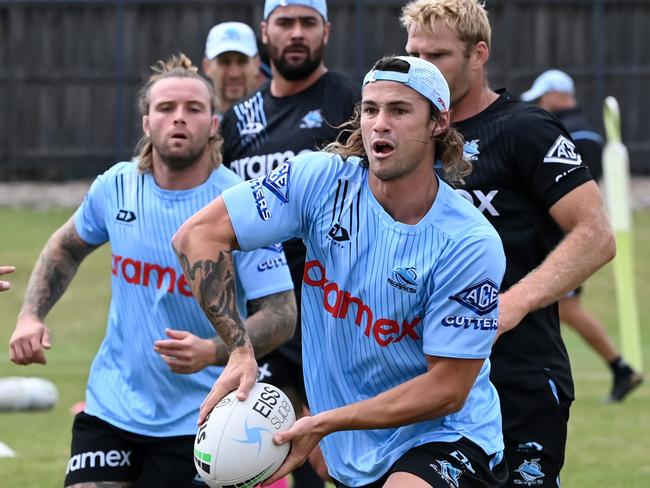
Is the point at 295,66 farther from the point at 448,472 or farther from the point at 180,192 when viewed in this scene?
the point at 448,472

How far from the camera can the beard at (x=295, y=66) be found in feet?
24.1

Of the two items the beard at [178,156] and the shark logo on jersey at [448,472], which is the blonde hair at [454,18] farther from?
the shark logo on jersey at [448,472]

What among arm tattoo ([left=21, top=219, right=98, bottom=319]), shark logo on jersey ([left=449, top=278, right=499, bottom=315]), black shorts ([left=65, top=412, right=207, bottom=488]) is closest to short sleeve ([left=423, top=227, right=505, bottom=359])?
shark logo on jersey ([left=449, top=278, right=499, bottom=315])

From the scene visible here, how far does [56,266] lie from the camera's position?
634 cm

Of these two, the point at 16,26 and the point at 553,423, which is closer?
the point at 553,423

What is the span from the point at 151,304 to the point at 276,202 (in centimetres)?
139

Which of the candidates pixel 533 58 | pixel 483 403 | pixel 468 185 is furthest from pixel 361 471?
Answer: pixel 533 58

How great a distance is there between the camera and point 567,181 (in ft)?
18.4

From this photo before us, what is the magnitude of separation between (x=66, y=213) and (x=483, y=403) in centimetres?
1596

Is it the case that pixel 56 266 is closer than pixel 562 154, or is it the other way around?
pixel 562 154

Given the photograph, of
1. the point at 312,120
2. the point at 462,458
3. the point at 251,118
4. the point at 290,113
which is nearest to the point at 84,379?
the point at 251,118

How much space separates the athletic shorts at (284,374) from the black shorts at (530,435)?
Result: 66.9 inches

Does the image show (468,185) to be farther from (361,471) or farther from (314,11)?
(314,11)

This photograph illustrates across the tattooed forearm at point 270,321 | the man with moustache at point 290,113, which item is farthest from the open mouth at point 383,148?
the man with moustache at point 290,113
